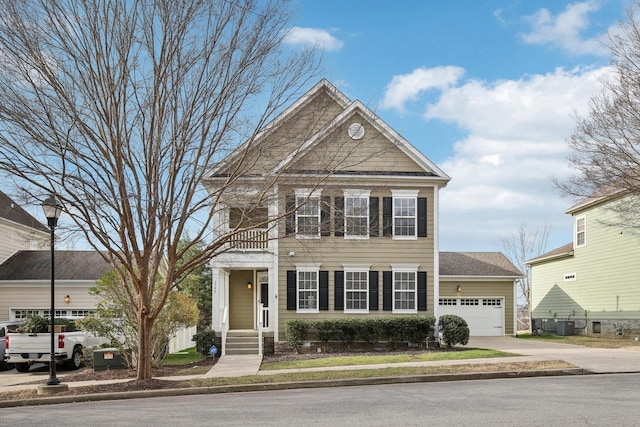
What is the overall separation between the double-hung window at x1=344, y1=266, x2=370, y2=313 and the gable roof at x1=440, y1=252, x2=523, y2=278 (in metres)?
9.85

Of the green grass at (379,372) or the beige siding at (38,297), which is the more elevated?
the beige siding at (38,297)

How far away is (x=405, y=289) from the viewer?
2489 centimetres

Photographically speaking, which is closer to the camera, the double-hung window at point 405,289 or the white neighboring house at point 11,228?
→ the double-hung window at point 405,289

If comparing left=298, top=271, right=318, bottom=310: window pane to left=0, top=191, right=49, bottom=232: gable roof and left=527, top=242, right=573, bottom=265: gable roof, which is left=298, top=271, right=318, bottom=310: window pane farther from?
left=527, top=242, right=573, bottom=265: gable roof

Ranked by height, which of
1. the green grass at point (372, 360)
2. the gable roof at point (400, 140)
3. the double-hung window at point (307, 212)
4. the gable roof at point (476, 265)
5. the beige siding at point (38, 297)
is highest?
the gable roof at point (400, 140)

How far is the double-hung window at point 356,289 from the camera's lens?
971 inches

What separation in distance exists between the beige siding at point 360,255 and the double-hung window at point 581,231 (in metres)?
12.8

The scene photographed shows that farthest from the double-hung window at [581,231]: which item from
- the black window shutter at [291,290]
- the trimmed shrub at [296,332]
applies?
the trimmed shrub at [296,332]

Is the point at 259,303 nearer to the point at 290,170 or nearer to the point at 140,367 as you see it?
the point at 290,170

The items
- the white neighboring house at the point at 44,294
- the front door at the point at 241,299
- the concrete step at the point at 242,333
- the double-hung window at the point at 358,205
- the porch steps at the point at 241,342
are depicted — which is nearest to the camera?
the double-hung window at the point at 358,205

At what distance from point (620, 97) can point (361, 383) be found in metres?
12.8

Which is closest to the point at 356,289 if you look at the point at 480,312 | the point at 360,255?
the point at 360,255

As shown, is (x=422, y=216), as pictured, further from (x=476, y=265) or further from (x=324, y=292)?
(x=476, y=265)

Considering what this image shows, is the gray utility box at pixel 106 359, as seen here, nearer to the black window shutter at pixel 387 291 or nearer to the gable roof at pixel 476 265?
the black window shutter at pixel 387 291
